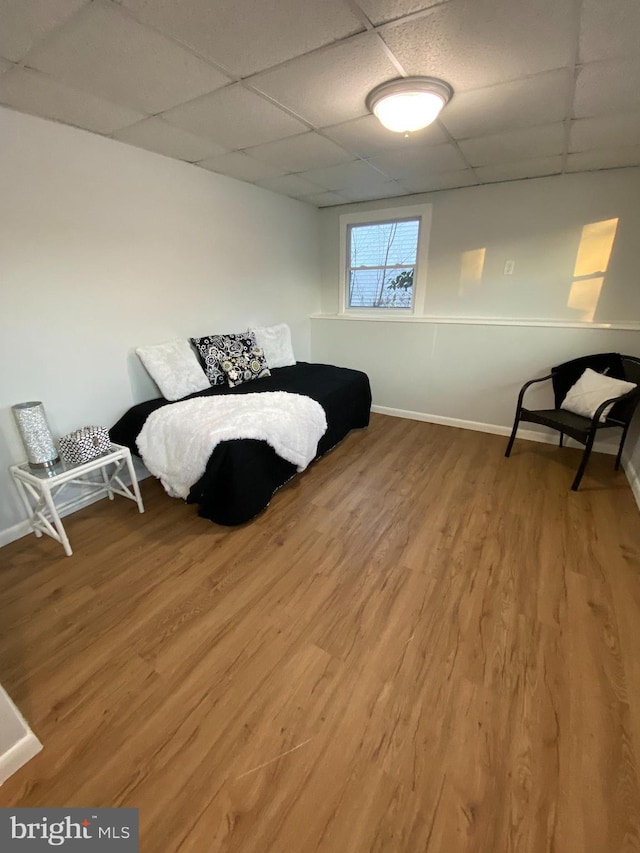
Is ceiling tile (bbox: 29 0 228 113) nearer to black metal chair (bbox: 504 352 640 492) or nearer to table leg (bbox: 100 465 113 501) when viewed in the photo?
table leg (bbox: 100 465 113 501)

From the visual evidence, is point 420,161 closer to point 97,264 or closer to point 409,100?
point 409,100

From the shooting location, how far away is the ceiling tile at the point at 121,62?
1.25 meters

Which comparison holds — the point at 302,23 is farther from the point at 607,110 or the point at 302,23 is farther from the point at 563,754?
the point at 563,754

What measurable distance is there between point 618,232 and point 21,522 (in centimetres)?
473

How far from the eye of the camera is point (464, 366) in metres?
3.56

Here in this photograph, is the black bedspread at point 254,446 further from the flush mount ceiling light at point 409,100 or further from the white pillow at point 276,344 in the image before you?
the flush mount ceiling light at point 409,100

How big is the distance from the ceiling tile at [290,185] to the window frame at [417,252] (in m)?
0.68

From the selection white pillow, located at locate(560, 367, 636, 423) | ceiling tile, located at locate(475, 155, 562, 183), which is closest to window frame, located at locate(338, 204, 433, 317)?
ceiling tile, located at locate(475, 155, 562, 183)

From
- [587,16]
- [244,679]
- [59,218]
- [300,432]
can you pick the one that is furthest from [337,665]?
[59,218]

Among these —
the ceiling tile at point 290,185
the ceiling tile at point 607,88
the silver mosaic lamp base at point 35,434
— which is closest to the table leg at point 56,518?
the silver mosaic lamp base at point 35,434

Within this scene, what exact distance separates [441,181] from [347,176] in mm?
835

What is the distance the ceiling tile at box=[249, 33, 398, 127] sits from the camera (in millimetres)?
1387

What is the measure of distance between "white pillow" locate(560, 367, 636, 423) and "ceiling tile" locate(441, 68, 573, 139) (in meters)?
1.73

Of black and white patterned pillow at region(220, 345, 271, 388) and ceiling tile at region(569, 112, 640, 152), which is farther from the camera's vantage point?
black and white patterned pillow at region(220, 345, 271, 388)
